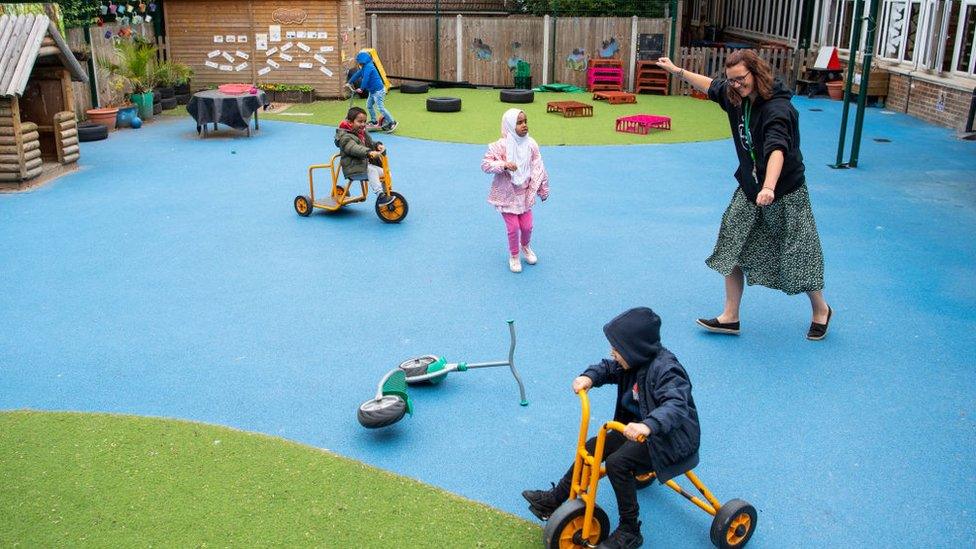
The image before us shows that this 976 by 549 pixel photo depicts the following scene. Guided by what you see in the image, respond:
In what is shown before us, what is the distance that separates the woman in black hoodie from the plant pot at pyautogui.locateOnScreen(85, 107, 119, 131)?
12863mm

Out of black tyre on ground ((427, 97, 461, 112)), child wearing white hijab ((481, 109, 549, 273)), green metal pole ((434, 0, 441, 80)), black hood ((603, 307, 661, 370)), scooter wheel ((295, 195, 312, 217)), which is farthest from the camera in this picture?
green metal pole ((434, 0, 441, 80))

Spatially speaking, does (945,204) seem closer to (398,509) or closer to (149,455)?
(398,509)

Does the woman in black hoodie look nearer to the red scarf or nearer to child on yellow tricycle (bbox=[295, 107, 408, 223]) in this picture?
child on yellow tricycle (bbox=[295, 107, 408, 223])

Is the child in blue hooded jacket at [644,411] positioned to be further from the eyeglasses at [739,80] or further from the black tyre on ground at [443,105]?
the black tyre on ground at [443,105]

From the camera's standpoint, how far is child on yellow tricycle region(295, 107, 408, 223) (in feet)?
34.7

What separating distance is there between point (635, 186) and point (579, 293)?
479 centimetres

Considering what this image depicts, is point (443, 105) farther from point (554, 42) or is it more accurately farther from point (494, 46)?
point (554, 42)

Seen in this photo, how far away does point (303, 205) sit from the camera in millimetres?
10906

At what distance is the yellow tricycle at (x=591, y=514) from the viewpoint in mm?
4293

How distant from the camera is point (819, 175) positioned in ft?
44.0

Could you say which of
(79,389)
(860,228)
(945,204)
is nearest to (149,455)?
(79,389)

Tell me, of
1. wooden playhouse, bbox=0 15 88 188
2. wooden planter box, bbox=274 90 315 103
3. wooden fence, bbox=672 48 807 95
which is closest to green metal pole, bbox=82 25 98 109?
wooden playhouse, bbox=0 15 88 188

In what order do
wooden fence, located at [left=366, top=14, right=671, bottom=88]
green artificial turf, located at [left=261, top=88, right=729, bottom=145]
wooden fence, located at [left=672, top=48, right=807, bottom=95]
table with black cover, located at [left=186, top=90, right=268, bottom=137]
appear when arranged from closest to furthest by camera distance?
table with black cover, located at [left=186, top=90, right=268, bottom=137] < green artificial turf, located at [left=261, top=88, right=729, bottom=145] < wooden fence, located at [left=672, top=48, right=807, bottom=95] < wooden fence, located at [left=366, top=14, right=671, bottom=88]

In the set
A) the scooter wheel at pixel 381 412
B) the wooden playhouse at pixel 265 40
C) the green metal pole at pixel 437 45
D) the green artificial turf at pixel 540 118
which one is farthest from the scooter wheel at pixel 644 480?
the green metal pole at pixel 437 45
